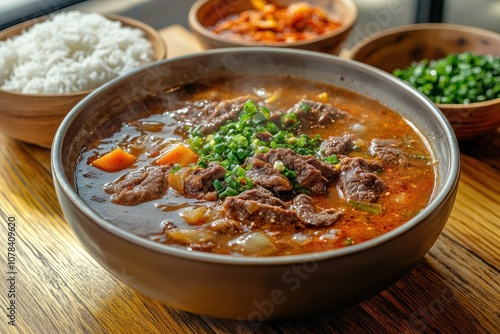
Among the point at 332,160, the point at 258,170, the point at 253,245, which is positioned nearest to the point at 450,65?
the point at 332,160

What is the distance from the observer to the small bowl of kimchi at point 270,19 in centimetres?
422

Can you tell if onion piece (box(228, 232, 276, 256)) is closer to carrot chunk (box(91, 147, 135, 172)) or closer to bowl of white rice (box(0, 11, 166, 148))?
carrot chunk (box(91, 147, 135, 172))

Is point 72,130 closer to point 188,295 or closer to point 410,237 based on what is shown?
point 188,295

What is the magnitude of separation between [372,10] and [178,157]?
16.6 ft

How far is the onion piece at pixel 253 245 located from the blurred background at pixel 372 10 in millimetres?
3491

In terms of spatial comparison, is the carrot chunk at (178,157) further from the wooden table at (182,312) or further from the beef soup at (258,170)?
the wooden table at (182,312)

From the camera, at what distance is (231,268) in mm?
1812

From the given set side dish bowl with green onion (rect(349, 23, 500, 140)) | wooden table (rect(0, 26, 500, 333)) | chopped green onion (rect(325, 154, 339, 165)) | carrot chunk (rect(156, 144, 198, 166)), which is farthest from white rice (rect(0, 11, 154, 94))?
chopped green onion (rect(325, 154, 339, 165))

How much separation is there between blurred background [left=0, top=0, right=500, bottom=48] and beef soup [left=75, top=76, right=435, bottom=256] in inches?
99.3

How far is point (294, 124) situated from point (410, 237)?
97cm

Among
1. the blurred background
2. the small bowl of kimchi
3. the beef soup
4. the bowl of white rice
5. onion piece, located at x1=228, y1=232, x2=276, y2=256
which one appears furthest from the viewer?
the blurred background

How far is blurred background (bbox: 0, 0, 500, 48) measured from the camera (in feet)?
16.6

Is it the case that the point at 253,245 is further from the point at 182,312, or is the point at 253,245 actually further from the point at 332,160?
the point at 332,160

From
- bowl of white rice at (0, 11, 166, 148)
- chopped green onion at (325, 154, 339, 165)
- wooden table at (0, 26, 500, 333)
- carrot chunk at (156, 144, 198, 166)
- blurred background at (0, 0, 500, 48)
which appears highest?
carrot chunk at (156, 144, 198, 166)
